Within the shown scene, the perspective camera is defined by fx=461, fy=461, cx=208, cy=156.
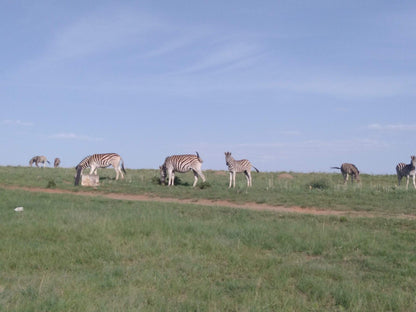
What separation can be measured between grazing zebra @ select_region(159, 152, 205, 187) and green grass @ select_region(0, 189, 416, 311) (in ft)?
40.1

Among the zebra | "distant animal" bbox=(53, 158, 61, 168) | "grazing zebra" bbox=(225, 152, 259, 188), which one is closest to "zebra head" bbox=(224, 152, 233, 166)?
"grazing zebra" bbox=(225, 152, 259, 188)

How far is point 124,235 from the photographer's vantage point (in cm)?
1047

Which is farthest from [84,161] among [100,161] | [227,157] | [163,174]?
[227,157]

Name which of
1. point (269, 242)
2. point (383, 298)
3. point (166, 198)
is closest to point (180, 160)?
point (166, 198)

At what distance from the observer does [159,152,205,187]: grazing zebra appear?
25.6m

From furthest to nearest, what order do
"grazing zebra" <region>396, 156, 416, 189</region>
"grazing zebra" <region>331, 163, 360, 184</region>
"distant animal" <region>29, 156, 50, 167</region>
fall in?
"distant animal" <region>29, 156, 50, 167</region> → "grazing zebra" <region>331, 163, 360, 184</region> → "grazing zebra" <region>396, 156, 416, 189</region>

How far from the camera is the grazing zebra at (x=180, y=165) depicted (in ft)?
84.0

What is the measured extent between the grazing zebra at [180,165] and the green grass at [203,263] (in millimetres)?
12209

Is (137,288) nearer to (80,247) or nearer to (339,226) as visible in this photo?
(80,247)

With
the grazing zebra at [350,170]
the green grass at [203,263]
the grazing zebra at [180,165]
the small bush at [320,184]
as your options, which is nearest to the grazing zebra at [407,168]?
the grazing zebra at [350,170]

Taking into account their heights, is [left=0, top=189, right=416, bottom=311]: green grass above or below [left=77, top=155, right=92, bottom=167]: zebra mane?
below

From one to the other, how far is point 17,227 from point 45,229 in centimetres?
84

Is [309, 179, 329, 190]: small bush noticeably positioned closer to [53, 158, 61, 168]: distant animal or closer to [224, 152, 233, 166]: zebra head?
[224, 152, 233, 166]: zebra head

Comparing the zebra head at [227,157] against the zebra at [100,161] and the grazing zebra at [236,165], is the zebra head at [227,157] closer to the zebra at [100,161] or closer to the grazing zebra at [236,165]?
the grazing zebra at [236,165]
